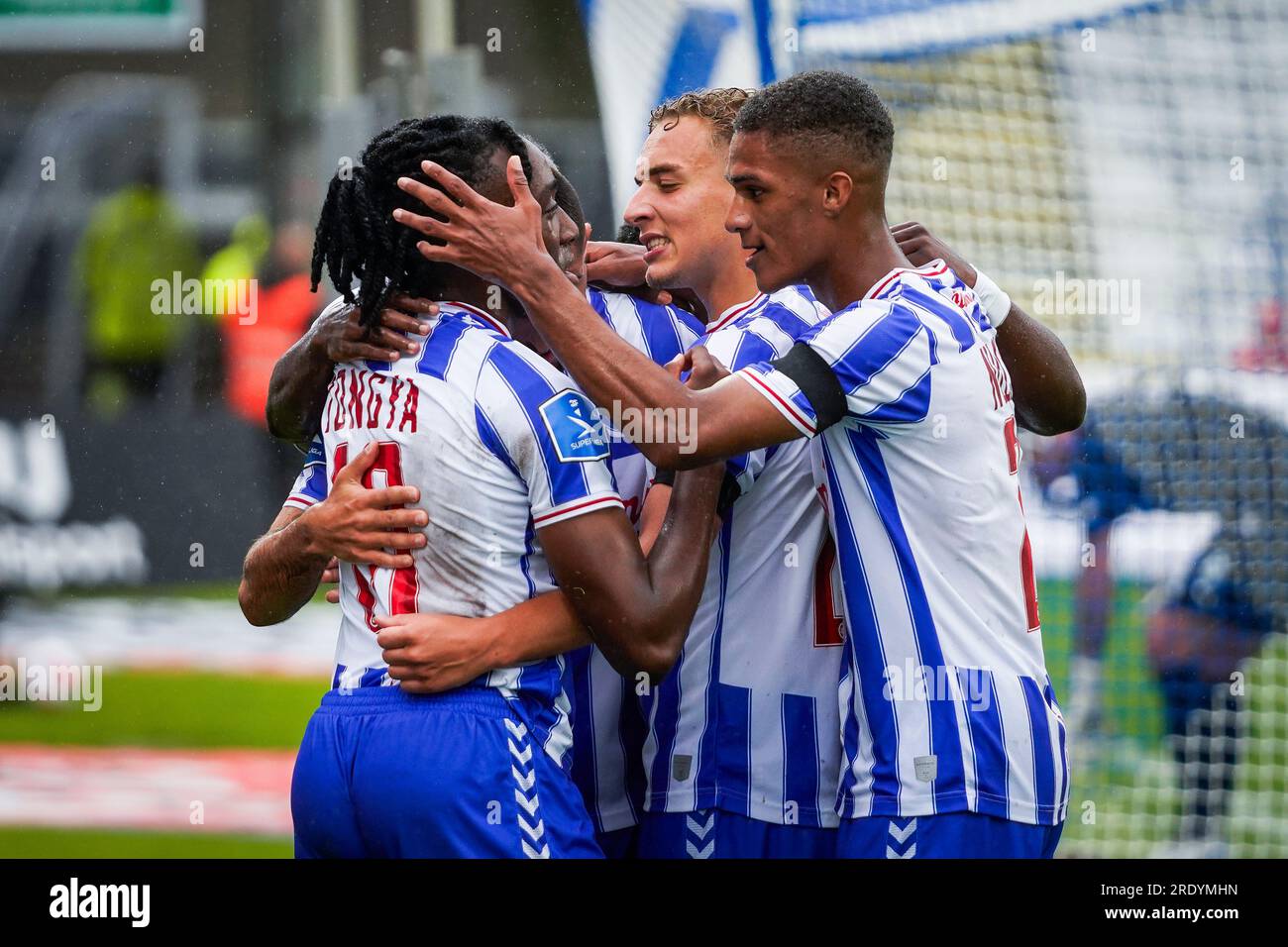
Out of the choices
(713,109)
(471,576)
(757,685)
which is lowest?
(757,685)

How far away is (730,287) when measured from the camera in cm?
332

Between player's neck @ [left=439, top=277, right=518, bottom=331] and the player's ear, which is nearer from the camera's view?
player's neck @ [left=439, top=277, right=518, bottom=331]

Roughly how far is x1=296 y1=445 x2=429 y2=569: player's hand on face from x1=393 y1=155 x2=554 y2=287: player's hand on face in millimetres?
367

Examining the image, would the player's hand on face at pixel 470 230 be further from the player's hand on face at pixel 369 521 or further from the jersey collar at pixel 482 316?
the player's hand on face at pixel 369 521

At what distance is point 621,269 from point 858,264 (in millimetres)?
676

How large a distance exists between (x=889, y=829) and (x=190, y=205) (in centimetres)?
1095

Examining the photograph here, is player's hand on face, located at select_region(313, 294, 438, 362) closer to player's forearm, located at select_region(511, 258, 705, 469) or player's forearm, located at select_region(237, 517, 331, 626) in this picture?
player's forearm, located at select_region(511, 258, 705, 469)

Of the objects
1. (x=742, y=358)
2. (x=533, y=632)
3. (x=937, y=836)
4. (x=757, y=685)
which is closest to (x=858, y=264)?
(x=742, y=358)

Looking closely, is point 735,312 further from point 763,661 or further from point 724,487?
point 763,661

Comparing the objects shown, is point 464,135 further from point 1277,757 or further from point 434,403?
point 1277,757

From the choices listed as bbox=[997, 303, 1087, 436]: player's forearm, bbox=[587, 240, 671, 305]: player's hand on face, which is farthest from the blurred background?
bbox=[997, 303, 1087, 436]: player's forearm

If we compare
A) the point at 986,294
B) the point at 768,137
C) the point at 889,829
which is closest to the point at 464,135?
the point at 768,137

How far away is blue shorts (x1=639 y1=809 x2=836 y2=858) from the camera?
2889mm
